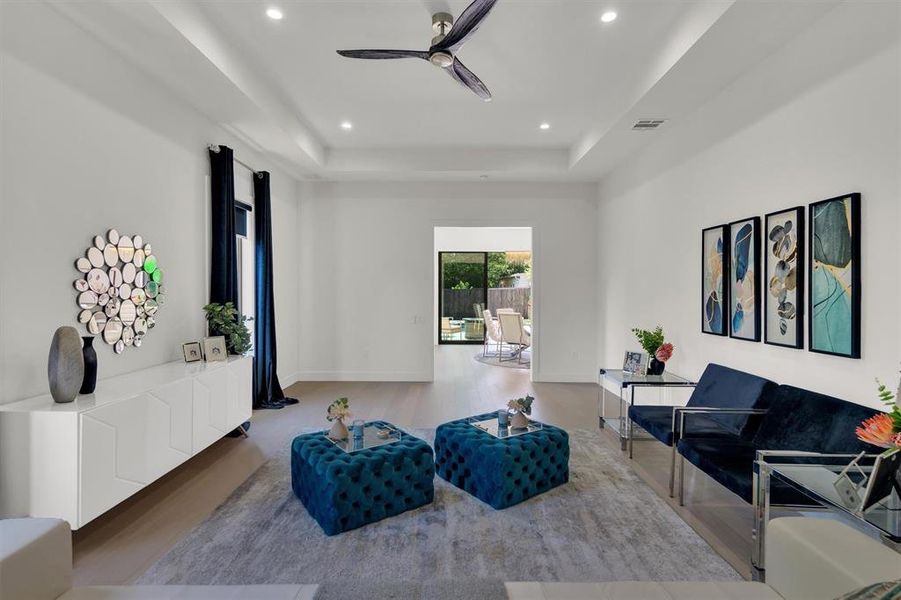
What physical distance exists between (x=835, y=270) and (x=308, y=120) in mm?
5073

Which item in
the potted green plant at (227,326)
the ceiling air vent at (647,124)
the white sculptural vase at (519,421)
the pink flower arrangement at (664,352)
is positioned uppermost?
the ceiling air vent at (647,124)

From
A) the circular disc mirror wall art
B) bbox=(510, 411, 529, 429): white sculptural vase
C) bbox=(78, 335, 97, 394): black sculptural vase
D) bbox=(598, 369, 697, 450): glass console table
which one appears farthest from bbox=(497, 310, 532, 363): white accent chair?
bbox=(78, 335, 97, 394): black sculptural vase

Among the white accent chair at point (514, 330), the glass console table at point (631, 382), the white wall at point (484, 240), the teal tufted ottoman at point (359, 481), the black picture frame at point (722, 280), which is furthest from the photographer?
the white wall at point (484, 240)

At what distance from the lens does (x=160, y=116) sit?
3.75 m

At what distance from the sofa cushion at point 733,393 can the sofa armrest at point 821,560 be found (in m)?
1.60

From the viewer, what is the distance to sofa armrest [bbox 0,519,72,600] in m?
1.40

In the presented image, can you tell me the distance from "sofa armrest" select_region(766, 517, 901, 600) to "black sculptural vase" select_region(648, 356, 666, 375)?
9.18 feet

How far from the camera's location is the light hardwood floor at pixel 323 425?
2496mm

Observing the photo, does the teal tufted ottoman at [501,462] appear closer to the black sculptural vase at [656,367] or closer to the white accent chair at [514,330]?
the black sculptural vase at [656,367]

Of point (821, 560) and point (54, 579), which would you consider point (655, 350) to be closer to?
point (821, 560)

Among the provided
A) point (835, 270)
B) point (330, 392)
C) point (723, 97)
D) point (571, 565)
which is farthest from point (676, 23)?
point (330, 392)

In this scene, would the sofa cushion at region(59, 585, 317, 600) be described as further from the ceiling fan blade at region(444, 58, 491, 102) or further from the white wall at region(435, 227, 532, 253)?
the white wall at region(435, 227, 532, 253)

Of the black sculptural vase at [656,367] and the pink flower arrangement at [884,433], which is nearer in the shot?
the pink flower arrangement at [884,433]

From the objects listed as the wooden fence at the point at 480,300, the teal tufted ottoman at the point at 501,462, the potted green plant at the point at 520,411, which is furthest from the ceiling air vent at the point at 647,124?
the wooden fence at the point at 480,300
